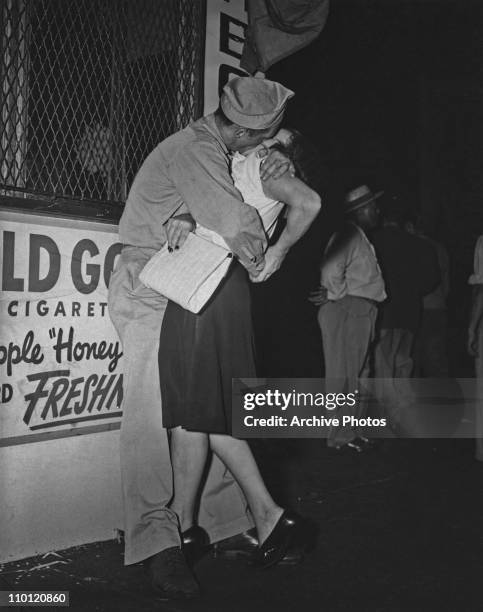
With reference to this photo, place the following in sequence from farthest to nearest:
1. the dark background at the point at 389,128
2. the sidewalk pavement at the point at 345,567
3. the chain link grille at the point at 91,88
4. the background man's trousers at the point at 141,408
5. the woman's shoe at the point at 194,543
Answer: the dark background at the point at 389,128, the chain link grille at the point at 91,88, the woman's shoe at the point at 194,543, the background man's trousers at the point at 141,408, the sidewalk pavement at the point at 345,567

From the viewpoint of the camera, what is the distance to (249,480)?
9.05 feet

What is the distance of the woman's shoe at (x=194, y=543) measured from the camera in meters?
2.76

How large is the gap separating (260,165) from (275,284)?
15.2ft

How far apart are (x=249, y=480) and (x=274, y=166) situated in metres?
1.18

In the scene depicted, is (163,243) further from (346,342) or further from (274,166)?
(346,342)

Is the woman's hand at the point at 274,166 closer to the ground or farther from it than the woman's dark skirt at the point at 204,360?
farther from it

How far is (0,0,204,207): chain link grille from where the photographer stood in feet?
9.72

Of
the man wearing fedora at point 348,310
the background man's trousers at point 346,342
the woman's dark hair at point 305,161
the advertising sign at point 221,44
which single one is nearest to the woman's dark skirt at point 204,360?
the woman's dark hair at point 305,161

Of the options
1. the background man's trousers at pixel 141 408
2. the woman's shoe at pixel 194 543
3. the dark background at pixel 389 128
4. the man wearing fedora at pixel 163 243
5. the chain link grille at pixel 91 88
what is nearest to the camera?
the man wearing fedora at pixel 163 243

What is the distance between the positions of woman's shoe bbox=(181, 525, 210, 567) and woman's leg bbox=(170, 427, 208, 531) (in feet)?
0.09

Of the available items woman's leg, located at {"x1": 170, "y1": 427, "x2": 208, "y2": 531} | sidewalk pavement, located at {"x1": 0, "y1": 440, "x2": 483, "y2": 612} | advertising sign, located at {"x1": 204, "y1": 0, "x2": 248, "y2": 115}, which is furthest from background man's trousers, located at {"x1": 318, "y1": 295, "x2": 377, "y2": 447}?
woman's leg, located at {"x1": 170, "y1": 427, "x2": 208, "y2": 531}

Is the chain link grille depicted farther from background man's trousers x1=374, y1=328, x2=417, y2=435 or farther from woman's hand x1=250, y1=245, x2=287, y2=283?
background man's trousers x1=374, y1=328, x2=417, y2=435

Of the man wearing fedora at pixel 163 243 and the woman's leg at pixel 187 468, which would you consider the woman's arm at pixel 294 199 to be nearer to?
the man wearing fedora at pixel 163 243

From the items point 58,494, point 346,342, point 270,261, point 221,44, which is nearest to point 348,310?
point 346,342
